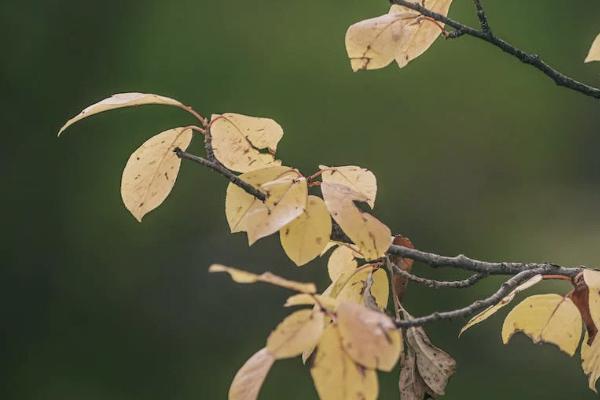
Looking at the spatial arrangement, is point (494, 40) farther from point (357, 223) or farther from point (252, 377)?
point (252, 377)

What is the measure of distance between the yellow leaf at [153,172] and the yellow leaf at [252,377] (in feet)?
0.51

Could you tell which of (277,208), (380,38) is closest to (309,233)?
(277,208)

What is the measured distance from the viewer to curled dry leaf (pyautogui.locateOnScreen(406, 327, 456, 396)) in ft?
1.75

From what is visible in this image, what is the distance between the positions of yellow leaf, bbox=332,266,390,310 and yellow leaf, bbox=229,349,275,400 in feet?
0.42

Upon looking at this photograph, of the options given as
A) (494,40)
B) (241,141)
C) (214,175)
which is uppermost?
(494,40)

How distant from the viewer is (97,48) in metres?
2.62

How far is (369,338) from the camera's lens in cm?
38

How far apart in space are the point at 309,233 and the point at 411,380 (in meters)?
0.12

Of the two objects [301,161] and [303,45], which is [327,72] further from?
[301,161]

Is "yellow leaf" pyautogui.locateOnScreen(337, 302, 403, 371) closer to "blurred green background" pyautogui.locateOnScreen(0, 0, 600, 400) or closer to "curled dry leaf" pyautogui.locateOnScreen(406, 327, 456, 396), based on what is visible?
"curled dry leaf" pyautogui.locateOnScreen(406, 327, 456, 396)

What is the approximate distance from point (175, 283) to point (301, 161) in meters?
0.50

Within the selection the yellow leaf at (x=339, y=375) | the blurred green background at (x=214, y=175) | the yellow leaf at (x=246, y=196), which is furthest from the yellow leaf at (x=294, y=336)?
the blurred green background at (x=214, y=175)

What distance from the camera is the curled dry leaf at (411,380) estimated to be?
0.54 metres

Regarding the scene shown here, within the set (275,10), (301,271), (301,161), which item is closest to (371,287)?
(301,271)
